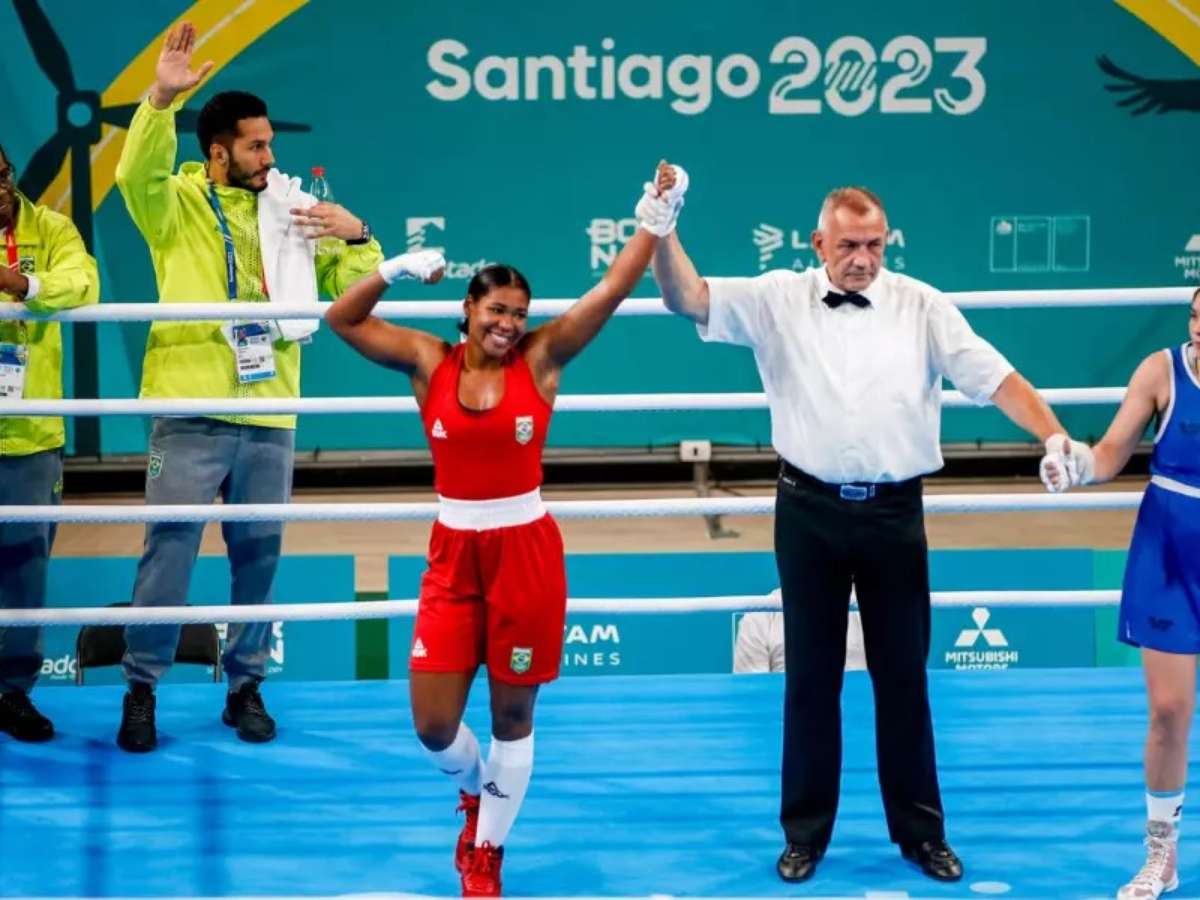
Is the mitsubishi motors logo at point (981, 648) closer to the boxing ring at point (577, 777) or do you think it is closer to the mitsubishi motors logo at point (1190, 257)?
the boxing ring at point (577, 777)

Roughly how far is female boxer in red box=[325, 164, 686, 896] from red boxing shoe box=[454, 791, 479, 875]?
26 mm

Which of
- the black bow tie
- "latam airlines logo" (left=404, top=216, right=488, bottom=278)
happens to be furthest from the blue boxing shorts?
"latam airlines logo" (left=404, top=216, right=488, bottom=278)

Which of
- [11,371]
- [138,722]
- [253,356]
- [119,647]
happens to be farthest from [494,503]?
[119,647]

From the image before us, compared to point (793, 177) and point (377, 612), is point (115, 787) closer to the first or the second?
point (377, 612)

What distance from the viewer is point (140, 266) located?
865cm

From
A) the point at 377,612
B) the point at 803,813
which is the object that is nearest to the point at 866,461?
the point at 803,813

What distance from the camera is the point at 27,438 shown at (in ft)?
14.9

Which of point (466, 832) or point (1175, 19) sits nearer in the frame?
point (466, 832)

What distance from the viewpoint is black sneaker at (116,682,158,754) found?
14.3ft

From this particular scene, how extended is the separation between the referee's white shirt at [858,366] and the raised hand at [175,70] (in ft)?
4.61

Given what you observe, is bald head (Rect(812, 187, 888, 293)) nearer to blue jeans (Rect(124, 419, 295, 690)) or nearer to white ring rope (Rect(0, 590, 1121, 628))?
white ring rope (Rect(0, 590, 1121, 628))

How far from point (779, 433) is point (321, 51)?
5.50 meters

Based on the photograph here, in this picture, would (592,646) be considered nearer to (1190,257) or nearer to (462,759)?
(462,759)

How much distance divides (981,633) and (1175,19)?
4.01m
